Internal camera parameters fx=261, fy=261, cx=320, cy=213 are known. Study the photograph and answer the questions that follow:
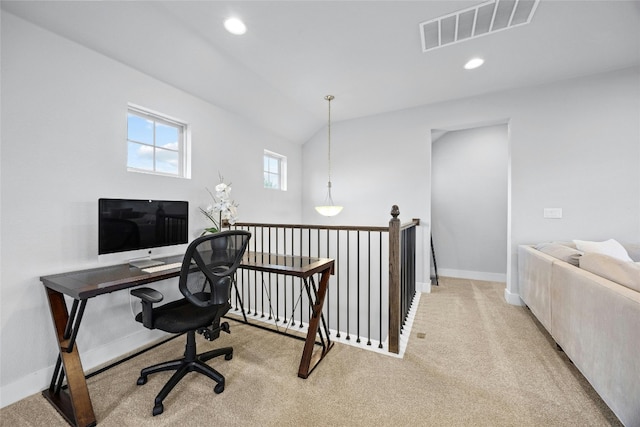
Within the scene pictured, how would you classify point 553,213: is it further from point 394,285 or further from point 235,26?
point 235,26

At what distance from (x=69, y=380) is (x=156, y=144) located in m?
2.04

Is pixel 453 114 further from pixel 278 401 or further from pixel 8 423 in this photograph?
pixel 8 423

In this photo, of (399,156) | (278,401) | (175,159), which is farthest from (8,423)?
(399,156)

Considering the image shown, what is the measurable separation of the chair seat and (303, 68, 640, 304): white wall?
123 inches

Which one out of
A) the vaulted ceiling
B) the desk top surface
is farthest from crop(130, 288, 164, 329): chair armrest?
the vaulted ceiling

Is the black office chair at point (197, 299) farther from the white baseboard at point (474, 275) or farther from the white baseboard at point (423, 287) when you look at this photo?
the white baseboard at point (474, 275)

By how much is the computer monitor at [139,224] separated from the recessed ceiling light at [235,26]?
160 cm

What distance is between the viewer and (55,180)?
190 cm

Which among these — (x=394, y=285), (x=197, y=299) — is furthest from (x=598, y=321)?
(x=197, y=299)

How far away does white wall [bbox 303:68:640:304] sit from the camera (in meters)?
2.94

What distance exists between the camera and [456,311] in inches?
124

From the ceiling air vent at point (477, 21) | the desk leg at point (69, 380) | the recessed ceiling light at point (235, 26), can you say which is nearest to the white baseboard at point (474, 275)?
the ceiling air vent at point (477, 21)

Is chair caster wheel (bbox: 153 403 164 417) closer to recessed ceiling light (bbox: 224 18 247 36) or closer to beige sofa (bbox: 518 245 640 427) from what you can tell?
beige sofa (bbox: 518 245 640 427)

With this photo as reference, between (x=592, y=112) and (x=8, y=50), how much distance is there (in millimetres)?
5394
